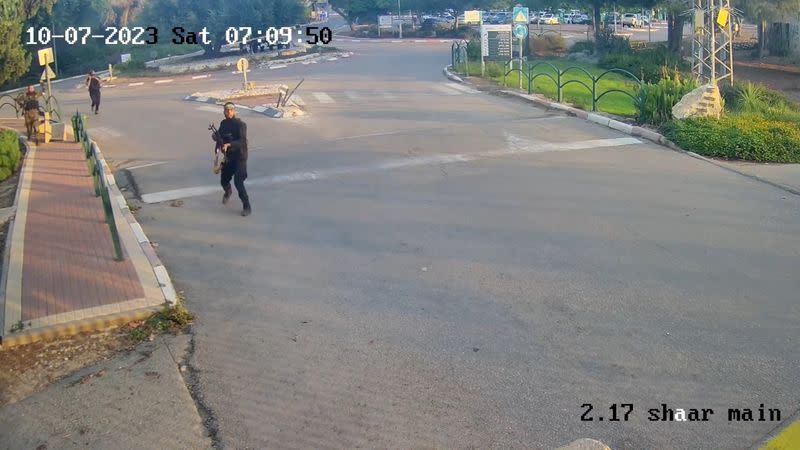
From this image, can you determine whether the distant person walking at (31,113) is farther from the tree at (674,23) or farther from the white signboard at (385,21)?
the white signboard at (385,21)

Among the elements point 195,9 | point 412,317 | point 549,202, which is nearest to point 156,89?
point 195,9

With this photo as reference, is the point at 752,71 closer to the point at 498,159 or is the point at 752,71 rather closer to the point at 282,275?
the point at 498,159

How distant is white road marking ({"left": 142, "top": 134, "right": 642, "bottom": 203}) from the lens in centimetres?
1359

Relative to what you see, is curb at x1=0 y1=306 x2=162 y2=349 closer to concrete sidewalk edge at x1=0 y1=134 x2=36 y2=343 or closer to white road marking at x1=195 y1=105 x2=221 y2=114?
concrete sidewalk edge at x1=0 y1=134 x2=36 y2=343

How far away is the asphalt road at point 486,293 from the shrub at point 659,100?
1.87 meters

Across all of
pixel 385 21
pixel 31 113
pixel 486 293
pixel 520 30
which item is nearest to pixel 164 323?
pixel 486 293

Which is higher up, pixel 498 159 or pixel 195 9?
pixel 195 9

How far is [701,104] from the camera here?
1675 centimetres

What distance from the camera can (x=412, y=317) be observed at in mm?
7434

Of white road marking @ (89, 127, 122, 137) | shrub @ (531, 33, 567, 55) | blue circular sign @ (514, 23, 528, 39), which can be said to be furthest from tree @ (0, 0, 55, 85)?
shrub @ (531, 33, 567, 55)

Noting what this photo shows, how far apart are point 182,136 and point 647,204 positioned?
44.3 ft

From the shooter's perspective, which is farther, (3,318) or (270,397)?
(3,318)

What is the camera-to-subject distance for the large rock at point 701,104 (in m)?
16.6

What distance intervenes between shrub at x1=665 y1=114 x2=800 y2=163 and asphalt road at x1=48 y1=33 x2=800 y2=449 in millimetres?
613
